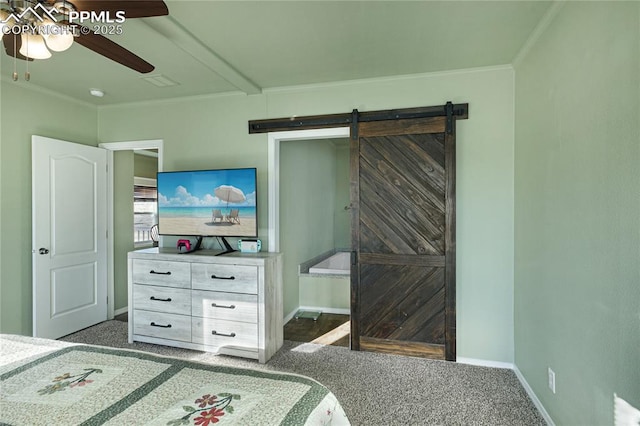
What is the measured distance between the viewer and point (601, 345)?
147cm

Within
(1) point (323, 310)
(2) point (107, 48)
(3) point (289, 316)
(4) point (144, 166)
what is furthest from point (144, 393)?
(4) point (144, 166)

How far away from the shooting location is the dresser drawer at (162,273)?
3.10m

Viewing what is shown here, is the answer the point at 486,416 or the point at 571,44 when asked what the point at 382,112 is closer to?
the point at 571,44

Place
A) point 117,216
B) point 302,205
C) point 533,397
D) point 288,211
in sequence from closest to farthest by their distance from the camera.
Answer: point 533,397
point 288,211
point 117,216
point 302,205

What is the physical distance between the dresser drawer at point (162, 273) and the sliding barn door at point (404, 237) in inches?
61.6

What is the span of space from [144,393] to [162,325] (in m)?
2.23

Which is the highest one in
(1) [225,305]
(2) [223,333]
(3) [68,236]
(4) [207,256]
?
(3) [68,236]

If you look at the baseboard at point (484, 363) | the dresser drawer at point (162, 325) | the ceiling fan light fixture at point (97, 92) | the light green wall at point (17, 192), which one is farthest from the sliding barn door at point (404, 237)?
the light green wall at point (17, 192)

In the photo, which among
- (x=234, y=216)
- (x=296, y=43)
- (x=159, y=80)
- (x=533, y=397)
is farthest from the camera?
(x=234, y=216)

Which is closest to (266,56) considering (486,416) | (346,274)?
(346,274)

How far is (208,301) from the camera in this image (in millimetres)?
3033

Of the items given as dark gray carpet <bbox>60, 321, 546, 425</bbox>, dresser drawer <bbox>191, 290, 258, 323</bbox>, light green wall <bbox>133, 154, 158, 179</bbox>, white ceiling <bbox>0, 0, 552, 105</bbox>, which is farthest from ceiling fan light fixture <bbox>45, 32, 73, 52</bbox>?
light green wall <bbox>133, 154, 158, 179</bbox>

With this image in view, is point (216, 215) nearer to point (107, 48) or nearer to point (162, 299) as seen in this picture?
point (162, 299)

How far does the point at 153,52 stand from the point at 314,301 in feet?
10.6
